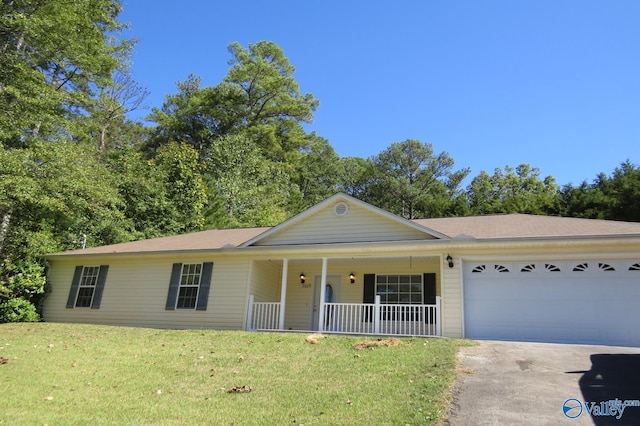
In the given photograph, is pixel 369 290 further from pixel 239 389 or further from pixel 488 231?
pixel 239 389

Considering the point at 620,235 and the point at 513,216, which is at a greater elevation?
the point at 513,216

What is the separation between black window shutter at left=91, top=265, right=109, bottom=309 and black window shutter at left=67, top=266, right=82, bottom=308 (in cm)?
74

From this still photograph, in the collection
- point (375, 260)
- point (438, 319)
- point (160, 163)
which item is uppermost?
point (160, 163)

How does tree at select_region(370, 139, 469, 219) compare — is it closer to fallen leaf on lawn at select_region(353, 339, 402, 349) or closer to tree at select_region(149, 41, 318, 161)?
tree at select_region(149, 41, 318, 161)

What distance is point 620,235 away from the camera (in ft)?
30.6

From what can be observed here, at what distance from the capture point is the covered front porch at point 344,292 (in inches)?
475

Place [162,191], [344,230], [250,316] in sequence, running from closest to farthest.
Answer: [250,316]
[344,230]
[162,191]

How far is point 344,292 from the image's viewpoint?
44.3 ft

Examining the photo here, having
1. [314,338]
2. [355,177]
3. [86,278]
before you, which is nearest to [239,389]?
[314,338]

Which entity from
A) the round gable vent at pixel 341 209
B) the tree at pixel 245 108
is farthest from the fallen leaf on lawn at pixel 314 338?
the tree at pixel 245 108

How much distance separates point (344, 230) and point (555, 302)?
552 centimetres

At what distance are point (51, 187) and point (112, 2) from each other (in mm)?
13845

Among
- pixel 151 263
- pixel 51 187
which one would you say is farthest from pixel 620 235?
pixel 51 187

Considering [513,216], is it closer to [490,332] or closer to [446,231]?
[446,231]
